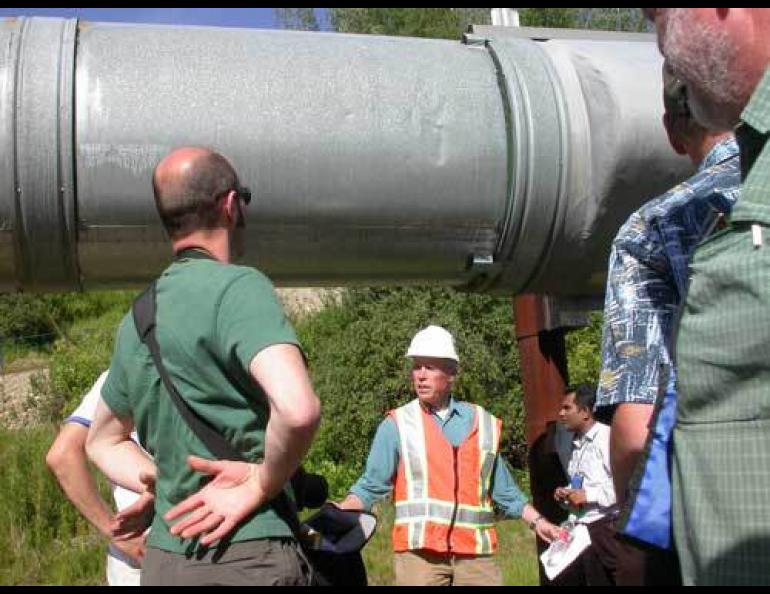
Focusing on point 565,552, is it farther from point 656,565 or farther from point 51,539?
point 51,539

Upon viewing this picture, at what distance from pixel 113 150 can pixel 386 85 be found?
0.72 meters

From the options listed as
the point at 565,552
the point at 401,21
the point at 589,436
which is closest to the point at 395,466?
the point at 589,436

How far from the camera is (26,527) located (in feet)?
34.4

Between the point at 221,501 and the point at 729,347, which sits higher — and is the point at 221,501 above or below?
below

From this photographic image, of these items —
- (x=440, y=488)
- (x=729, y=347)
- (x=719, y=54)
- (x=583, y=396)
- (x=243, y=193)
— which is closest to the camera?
(x=729, y=347)

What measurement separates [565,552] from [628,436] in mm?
2358

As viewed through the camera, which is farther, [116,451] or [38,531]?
[38,531]

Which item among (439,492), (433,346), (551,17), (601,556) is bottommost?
(439,492)

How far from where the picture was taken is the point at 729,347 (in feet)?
5.32

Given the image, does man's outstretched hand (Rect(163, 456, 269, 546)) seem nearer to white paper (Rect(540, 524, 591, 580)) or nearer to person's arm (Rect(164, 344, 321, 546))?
person's arm (Rect(164, 344, 321, 546))

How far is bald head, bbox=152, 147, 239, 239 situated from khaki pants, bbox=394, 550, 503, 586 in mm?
3168

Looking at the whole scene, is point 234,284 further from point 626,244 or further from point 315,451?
point 315,451

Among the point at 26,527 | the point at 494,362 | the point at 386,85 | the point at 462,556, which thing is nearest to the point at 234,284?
the point at 386,85

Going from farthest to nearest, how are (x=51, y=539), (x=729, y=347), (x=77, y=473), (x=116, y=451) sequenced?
1. (x=51, y=539)
2. (x=77, y=473)
3. (x=116, y=451)
4. (x=729, y=347)
